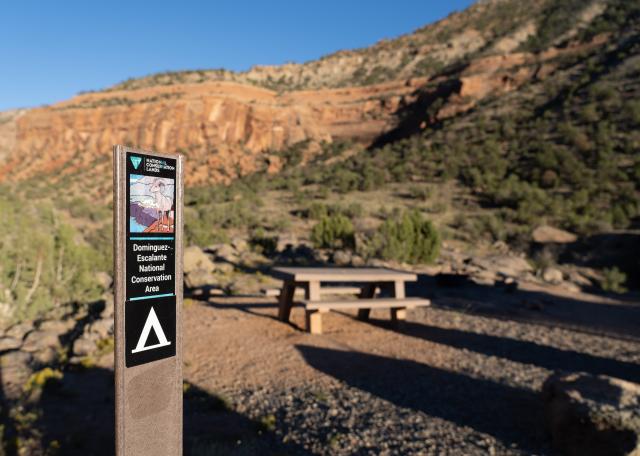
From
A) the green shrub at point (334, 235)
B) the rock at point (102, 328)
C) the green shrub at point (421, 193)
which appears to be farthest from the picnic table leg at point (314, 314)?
the green shrub at point (421, 193)

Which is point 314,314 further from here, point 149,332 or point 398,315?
point 149,332

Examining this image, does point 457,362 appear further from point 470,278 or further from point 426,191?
point 426,191

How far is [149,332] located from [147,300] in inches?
5.4

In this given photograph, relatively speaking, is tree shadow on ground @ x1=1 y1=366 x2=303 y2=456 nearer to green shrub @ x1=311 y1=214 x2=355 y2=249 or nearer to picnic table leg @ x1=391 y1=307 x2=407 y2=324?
picnic table leg @ x1=391 y1=307 x2=407 y2=324

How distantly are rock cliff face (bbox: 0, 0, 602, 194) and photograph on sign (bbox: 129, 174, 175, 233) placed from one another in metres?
38.8

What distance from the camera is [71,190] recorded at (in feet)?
122

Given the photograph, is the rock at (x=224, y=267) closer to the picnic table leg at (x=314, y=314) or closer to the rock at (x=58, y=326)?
the rock at (x=58, y=326)

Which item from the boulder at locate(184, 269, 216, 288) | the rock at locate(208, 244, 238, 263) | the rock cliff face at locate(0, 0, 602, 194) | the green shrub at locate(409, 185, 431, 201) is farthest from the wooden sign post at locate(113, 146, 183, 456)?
the rock cliff face at locate(0, 0, 602, 194)

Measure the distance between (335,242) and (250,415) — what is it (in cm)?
1098

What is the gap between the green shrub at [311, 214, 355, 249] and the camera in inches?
574

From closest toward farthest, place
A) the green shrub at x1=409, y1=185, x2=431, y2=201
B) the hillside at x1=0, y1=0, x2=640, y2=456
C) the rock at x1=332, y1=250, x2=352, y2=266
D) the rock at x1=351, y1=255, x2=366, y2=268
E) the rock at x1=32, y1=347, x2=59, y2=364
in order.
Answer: the hillside at x1=0, y1=0, x2=640, y2=456 → the rock at x1=32, y1=347, x2=59, y2=364 → the rock at x1=351, y1=255, x2=366, y2=268 → the rock at x1=332, y1=250, x2=352, y2=266 → the green shrub at x1=409, y1=185, x2=431, y2=201

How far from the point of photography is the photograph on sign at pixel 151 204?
1806mm

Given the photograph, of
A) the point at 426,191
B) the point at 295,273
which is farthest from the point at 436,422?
the point at 426,191

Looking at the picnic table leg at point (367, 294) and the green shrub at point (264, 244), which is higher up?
the green shrub at point (264, 244)
